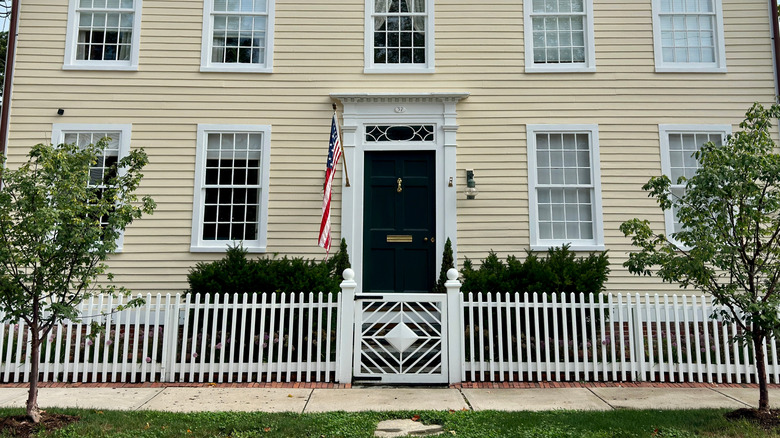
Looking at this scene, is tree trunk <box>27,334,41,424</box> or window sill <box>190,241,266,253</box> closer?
tree trunk <box>27,334,41,424</box>

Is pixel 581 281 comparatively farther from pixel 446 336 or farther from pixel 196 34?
pixel 196 34

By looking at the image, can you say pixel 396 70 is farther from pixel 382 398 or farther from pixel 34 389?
pixel 34 389

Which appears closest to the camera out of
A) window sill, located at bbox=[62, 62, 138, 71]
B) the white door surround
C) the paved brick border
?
the paved brick border

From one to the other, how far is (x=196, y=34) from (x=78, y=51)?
2130 millimetres

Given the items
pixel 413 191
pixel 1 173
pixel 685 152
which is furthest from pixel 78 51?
pixel 685 152

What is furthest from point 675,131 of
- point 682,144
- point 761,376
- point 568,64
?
point 761,376

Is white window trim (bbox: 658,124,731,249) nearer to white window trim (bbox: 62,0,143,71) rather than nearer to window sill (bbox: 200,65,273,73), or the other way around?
window sill (bbox: 200,65,273,73)

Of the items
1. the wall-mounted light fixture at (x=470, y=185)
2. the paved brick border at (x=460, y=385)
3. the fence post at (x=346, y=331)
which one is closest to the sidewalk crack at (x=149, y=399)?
the paved brick border at (x=460, y=385)

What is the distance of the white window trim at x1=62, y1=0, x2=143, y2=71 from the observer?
9.06 metres

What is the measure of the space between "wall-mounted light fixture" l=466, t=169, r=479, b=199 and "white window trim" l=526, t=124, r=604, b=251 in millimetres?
974

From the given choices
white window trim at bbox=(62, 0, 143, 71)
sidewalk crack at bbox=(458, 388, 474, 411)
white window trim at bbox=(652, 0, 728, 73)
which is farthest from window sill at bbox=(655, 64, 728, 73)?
white window trim at bbox=(62, 0, 143, 71)

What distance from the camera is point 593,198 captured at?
887cm

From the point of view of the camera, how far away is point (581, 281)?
7.05m

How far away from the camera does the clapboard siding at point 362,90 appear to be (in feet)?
28.9
